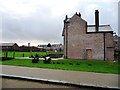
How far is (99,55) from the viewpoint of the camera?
39.1m

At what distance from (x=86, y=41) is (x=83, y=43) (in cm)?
65

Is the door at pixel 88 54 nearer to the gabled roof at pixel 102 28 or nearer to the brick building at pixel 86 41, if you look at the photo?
the brick building at pixel 86 41

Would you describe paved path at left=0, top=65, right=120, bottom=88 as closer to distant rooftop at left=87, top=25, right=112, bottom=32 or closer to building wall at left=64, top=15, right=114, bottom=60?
building wall at left=64, top=15, right=114, bottom=60

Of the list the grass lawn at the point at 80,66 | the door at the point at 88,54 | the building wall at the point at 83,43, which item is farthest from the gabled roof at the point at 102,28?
the grass lawn at the point at 80,66

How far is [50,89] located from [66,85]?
1050 mm

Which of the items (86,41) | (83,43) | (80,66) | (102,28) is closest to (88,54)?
(83,43)

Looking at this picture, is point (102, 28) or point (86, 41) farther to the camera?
point (102, 28)

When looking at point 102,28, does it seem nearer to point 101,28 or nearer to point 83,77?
point 101,28

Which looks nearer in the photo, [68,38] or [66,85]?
[66,85]

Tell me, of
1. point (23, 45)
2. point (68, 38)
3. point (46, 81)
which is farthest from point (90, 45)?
point (23, 45)

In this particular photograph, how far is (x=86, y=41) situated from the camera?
40188mm

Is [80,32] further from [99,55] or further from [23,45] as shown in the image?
[23,45]

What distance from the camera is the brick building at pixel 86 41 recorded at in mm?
38812

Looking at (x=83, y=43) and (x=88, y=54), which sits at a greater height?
(x=83, y=43)
